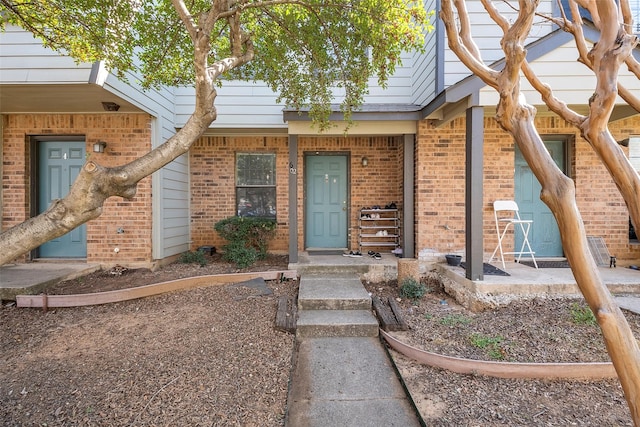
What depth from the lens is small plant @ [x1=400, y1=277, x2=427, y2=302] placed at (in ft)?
14.9

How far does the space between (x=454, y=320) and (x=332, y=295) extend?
1.45 meters

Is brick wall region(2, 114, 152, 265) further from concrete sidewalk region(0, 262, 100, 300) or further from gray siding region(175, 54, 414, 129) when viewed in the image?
gray siding region(175, 54, 414, 129)

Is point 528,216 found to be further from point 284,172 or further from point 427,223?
point 284,172

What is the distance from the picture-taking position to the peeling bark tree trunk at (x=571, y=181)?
3.93 feet

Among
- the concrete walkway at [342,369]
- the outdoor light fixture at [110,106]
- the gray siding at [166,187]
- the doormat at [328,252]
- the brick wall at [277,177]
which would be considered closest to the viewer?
the concrete walkway at [342,369]

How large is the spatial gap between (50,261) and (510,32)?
7475 mm

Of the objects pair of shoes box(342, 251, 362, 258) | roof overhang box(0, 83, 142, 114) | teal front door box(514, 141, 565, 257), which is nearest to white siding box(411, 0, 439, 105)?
teal front door box(514, 141, 565, 257)

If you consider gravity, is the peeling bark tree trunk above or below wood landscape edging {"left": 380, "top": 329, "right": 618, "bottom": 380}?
above

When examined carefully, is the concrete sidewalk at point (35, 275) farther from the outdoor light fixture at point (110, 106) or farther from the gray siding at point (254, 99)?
the gray siding at point (254, 99)

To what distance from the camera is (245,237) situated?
6.32 meters

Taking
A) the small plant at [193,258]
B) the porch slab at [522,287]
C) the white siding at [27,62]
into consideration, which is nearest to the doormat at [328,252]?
the small plant at [193,258]

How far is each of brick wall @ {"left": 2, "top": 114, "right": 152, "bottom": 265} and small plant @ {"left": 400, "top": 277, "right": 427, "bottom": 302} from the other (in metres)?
4.41

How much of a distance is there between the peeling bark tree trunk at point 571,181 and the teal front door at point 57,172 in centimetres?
688

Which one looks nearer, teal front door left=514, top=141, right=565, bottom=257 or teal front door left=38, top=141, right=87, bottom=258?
teal front door left=514, top=141, right=565, bottom=257
